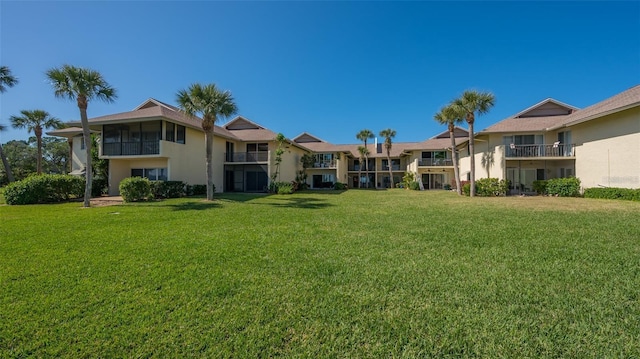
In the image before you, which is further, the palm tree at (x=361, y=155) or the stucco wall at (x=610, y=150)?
the palm tree at (x=361, y=155)

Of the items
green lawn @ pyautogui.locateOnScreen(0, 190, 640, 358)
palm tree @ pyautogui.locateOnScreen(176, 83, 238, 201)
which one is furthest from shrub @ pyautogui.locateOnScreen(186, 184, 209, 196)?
green lawn @ pyautogui.locateOnScreen(0, 190, 640, 358)

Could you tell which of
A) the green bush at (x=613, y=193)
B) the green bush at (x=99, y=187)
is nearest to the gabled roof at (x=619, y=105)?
the green bush at (x=613, y=193)

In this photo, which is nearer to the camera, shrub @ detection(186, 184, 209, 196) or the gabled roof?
the gabled roof

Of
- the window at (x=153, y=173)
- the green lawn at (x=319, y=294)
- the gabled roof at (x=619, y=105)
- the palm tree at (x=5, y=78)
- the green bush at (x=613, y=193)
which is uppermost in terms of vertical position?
the palm tree at (x=5, y=78)

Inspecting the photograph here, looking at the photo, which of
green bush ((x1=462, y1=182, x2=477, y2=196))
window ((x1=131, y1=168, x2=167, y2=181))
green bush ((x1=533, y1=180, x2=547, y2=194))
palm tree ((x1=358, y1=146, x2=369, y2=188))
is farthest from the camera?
palm tree ((x1=358, y1=146, x2=369, y2=188))

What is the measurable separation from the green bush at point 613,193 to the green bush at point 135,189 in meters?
27.9

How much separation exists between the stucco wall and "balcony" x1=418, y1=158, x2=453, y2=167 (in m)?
12.6

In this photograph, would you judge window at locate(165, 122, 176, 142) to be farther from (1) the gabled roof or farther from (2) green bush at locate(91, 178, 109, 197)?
(1) the gabled roof

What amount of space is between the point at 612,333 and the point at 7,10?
19.0 meters

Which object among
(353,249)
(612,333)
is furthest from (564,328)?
(353,249)

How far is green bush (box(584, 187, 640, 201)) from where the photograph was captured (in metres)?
15.1

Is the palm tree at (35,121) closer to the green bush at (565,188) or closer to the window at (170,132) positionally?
the window at (170,132)

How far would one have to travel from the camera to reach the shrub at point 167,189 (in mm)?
17031

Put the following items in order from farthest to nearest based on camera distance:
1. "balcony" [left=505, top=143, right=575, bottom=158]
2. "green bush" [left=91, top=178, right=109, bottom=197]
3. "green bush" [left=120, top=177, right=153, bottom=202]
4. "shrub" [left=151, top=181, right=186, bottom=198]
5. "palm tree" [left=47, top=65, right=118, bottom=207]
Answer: "balcony" [left=505, top=143, right=575, bottom=158] → "green bush" [left=91, top=178, right=109, bottom=197] → "shrub" [left=151, top=181, right=186, bottom=198] → "green bush" [left=120, top=177, right=153, bottom=202] → "palm tree" [left=47, top=65, right=118, bottom=207]
